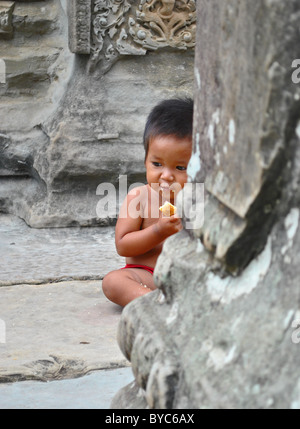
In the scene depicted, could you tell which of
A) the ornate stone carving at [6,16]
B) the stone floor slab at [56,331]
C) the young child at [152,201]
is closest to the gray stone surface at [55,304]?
the stone floor slab at [56,331]

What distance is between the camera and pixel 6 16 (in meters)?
3.18

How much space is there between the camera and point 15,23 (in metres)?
3.23

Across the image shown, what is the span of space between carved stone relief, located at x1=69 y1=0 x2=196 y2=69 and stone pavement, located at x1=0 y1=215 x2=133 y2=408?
81 cm

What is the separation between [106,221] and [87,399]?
1.69 meters

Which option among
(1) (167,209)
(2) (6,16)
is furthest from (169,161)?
(2) (6,16)

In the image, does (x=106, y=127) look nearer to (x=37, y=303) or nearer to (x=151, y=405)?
(x=37, y=303)

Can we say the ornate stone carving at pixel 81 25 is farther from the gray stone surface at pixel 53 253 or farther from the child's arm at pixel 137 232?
the child's arm at pixel 137 232

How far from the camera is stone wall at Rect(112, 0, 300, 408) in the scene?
29.8 inches

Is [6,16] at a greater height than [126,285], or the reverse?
[6,16]

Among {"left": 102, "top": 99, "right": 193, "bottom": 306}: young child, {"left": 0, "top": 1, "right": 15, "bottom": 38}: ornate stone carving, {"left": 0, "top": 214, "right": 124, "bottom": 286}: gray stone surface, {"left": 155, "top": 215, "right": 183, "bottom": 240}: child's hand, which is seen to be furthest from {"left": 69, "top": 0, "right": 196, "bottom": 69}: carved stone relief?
{"left": 155, "top": 215, "right": 183, "bottom": 240}: child's hand

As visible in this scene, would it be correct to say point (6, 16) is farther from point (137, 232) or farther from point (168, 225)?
point (168, 225)

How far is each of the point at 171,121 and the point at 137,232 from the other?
1.19 ft
